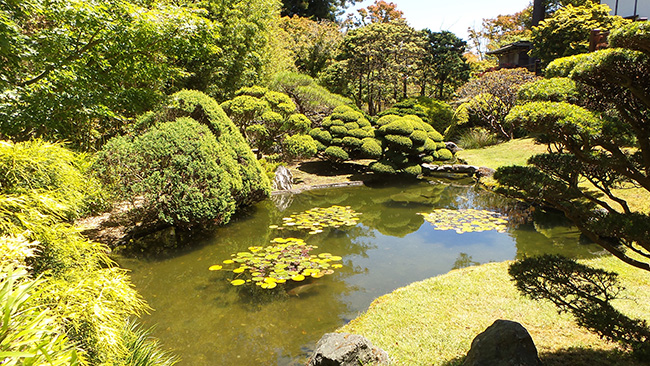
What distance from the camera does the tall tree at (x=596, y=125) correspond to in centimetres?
246

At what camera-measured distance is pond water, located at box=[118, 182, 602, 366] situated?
164 inches

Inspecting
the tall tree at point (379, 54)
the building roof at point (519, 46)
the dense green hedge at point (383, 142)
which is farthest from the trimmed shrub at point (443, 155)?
the building roof at point (519, 46)

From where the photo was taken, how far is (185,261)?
20.5ft

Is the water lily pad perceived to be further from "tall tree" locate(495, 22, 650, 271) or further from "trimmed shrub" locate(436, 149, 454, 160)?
"trimmed shrub" locate(436, 149, 454, 160)

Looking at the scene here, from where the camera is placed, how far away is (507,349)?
2789 millimetres

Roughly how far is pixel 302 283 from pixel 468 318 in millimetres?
2368

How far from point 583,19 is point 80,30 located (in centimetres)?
1809

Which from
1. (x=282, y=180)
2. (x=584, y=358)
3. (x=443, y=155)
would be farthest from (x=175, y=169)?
(x=443, y=155)

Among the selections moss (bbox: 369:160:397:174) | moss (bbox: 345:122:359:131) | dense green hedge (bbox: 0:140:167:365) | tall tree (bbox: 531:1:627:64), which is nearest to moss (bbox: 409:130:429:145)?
moss (bbox: 369:160:397:174)

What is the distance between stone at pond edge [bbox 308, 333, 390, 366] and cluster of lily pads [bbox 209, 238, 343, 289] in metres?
1.91

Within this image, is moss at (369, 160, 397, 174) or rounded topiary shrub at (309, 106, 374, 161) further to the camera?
rounded topiary shrub at (309, 106, 374, 161)

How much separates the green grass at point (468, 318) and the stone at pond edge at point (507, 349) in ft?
1.50

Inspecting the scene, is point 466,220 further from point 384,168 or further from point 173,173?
point 173,173

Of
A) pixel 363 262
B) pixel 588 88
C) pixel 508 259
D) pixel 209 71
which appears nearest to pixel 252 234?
pixel 363 262
